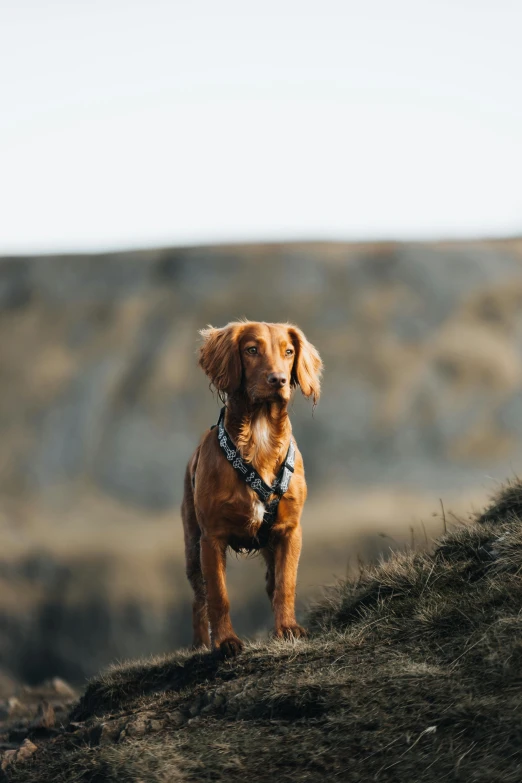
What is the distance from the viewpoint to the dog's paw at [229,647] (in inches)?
244

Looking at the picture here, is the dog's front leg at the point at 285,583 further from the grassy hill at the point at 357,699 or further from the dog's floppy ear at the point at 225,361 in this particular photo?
the dog's floppy ear at the point at 225,361

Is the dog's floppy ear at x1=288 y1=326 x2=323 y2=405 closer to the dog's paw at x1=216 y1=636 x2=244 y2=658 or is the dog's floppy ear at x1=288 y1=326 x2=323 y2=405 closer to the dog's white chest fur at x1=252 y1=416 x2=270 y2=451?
the dog's white chest fur at x1=252 y1=416 x2=270 y2=451

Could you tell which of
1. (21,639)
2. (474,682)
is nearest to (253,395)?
(474,682)

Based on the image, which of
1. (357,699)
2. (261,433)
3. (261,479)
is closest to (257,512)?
(261,479)

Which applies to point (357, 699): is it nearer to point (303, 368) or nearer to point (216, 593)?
point (216, 593)

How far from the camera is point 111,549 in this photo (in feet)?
85.1

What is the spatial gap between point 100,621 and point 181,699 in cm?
2064

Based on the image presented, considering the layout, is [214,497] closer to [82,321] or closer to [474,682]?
[474,682]

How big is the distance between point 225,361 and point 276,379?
414 mm

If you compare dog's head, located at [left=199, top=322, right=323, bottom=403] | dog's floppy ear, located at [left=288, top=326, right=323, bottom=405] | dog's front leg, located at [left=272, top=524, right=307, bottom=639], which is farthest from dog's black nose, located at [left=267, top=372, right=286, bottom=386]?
dog's front leg, located at [left=272, top=524, right=307, bottom=639]

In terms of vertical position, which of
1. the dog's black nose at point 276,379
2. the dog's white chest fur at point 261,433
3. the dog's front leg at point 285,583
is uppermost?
the dog's black nose at point 276,379

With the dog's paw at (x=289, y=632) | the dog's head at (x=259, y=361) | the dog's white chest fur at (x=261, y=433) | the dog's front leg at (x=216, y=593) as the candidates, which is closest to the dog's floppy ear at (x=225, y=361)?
the dog's head at (x=259, y=361)

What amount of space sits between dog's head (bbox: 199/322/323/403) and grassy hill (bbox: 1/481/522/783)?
4.81ft

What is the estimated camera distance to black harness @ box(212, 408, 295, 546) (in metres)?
6.17
